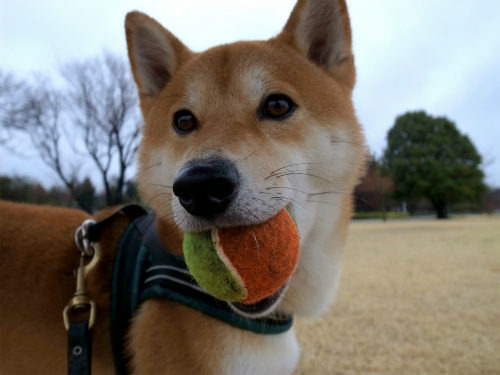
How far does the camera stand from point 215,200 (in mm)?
937

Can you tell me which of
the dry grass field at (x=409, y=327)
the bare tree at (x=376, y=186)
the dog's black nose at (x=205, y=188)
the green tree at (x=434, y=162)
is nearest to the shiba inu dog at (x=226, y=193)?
the dog's black nose at (x=205, y=188)

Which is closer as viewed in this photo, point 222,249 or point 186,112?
point 222,249

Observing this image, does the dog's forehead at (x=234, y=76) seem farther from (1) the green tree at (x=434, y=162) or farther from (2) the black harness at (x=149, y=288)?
(1) the green tree at (x=434, y=162)

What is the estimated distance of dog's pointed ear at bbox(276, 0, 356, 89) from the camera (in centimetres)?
177

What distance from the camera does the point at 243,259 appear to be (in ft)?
3.12

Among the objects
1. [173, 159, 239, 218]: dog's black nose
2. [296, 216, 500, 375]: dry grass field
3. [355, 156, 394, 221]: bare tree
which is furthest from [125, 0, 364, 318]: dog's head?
[355, 156, 394, 221]: bare tree

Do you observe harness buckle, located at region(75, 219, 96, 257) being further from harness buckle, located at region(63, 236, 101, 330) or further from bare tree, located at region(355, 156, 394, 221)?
bare tree, located at region(355, 156, 394, 221)

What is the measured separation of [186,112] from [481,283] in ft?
17.3

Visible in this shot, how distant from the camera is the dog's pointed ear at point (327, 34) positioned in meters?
1.77

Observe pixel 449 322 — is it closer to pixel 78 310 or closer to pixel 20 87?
pixel 78 310

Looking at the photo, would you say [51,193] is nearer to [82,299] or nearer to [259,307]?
[82,299]

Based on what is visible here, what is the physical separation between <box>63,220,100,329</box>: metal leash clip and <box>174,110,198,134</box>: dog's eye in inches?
23.0

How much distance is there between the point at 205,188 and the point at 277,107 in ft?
2.22

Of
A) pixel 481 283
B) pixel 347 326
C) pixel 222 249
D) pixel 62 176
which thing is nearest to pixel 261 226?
pixel 222 249
